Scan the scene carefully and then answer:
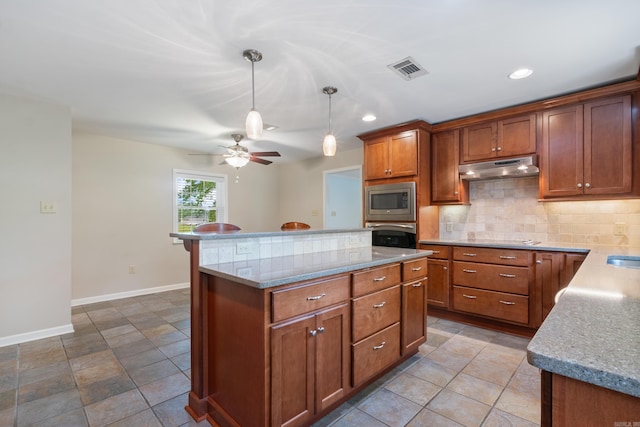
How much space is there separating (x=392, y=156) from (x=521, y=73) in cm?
163

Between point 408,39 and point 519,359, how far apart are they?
105 inches

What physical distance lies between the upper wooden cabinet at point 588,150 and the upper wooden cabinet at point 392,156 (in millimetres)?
1298

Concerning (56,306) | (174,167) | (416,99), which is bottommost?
(56,306)

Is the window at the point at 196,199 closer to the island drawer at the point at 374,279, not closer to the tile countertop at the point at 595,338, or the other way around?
the island drawer at the point at 374,279

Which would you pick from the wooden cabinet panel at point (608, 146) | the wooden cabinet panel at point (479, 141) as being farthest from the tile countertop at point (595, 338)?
the wooden cabinet panel at point (479, 141)

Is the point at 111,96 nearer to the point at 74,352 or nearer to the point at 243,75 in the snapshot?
the point at 243,75

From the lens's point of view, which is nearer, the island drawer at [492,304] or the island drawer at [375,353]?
the island drawer at [375,353]

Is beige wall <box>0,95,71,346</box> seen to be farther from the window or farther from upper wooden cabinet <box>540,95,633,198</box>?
upper wooden cabinet <box>540,95,633,198</box>

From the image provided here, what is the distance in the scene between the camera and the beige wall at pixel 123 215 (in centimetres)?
405

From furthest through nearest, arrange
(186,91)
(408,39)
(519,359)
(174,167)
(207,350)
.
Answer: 1. (174,167)
2. (186,91)
3. (519,359)
4. (408,39)
5. (207,350)

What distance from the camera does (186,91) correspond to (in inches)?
108

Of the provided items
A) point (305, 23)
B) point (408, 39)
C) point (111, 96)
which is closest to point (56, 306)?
point (111, 96)

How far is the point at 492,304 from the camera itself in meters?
3.05

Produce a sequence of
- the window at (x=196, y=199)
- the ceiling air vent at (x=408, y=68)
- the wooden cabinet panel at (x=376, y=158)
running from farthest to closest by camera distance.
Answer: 1. the window at (x=196, y=199)
2. the wooden cabinet panel at (x=376, y=158)
3. the ceiling air vent at (x=408, y=68)
